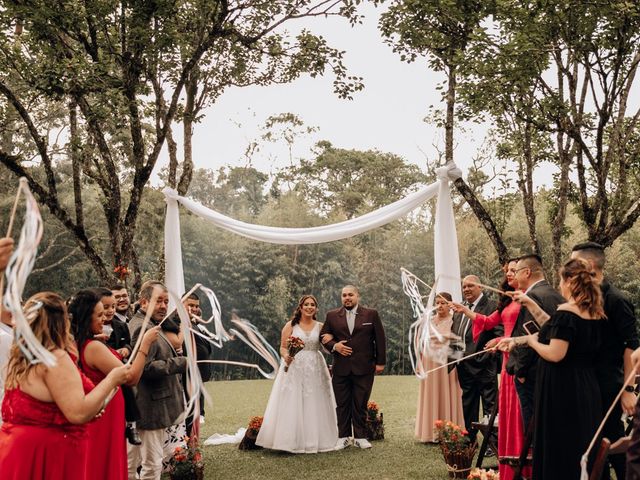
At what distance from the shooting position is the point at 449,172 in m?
7.53

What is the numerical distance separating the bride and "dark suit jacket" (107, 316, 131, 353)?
2.36 m

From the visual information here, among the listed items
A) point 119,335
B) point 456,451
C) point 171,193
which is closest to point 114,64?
point 171,193

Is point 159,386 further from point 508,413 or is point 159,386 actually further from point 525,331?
point 525,331

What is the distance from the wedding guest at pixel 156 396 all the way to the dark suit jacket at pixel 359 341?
301cm

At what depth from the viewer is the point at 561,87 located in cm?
1038

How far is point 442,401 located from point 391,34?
5.96 m

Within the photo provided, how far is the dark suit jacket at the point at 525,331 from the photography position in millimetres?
5273

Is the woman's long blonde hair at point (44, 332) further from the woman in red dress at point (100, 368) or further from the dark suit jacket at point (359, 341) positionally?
the dark suit jacket at point (359, 341)

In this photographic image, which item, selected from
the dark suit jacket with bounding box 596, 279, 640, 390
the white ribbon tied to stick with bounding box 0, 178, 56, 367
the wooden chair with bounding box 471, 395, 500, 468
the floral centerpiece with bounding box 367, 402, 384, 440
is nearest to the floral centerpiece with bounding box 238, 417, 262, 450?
the floral centerpiece with bounding box 367, 402, 384, 440

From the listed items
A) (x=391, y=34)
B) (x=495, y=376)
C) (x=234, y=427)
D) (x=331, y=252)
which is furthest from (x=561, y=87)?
(x=331, y=252)

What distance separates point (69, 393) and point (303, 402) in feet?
18.4

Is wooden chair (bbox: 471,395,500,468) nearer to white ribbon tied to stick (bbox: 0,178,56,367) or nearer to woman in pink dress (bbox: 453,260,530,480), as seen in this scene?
woman in pink dress (bbox: 453,260,530,480)

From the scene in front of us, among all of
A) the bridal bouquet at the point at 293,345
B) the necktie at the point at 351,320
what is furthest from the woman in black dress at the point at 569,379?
the necktie at the point at 351,320

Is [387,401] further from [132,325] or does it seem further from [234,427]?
[132,325]
